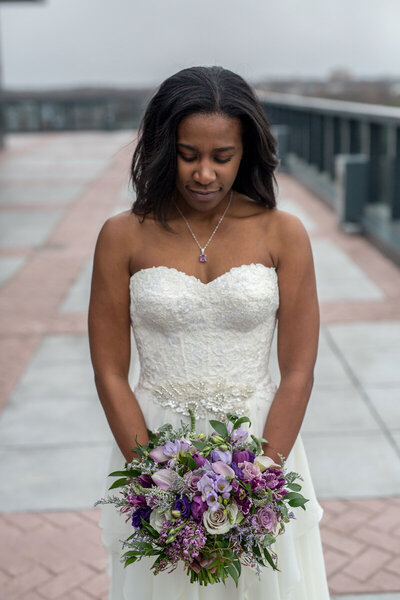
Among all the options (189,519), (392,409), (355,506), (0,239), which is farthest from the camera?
(0,239)

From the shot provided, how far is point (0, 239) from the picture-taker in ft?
40.0

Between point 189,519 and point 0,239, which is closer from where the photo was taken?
point 189,519

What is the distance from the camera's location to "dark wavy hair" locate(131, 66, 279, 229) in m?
2.31

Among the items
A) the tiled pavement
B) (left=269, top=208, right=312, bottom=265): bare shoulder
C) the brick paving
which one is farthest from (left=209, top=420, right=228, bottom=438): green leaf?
the brick paving

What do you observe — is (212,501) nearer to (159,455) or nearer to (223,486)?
(223,486)

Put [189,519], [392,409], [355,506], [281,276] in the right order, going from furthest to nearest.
Answer: [392,409]
[355,506]
[281,276]
[189,519]

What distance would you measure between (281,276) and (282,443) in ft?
1.70

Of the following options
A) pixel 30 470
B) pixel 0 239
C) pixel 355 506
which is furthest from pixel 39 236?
pixel 355 506

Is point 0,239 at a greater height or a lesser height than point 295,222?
lesser

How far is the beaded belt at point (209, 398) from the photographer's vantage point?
2.55 meters

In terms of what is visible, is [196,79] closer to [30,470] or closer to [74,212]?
[30,470]

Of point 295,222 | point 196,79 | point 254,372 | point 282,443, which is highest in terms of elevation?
point 196,79

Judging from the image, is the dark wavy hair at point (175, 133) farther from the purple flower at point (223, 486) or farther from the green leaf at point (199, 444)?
the purple flower at point (223, 486)

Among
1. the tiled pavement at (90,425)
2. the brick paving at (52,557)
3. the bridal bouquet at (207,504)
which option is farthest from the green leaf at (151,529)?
the brick paving at (52,557)
